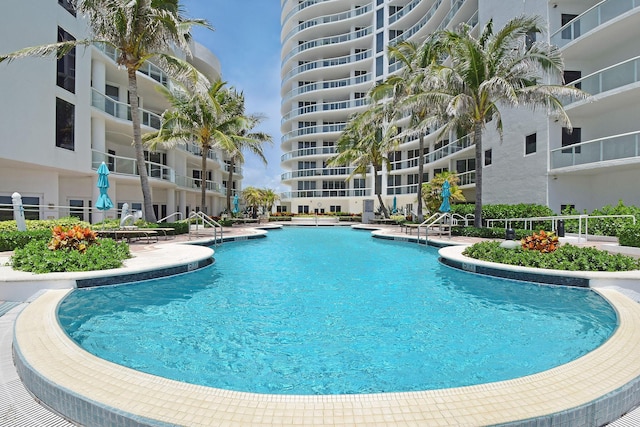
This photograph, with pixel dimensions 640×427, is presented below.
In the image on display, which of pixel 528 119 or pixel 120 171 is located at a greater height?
pixel 528 119

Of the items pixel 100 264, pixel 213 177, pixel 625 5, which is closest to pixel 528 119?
pixel 625 5

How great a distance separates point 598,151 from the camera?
55.3 feet

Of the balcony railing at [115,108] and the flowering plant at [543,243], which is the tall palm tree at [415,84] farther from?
the balcony railing at [115,108]

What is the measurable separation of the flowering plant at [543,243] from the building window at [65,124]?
20.4 m

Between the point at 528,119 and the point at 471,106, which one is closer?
the point at 471,106

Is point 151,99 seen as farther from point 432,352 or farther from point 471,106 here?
point 432,352

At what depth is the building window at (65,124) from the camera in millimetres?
16625

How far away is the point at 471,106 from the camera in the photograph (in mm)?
16953

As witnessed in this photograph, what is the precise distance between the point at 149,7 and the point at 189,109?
7.92m

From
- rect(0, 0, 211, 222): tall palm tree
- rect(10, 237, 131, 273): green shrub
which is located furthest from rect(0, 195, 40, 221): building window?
Result: rect(10, 237, 131, 273): green shrub

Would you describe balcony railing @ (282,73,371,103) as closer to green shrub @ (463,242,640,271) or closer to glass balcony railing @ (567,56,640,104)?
glass balcony railing @ (567,56,640,104)

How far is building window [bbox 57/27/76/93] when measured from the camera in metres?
16.9

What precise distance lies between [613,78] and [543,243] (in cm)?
1339

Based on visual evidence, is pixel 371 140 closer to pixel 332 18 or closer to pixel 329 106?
pixel 329 106
